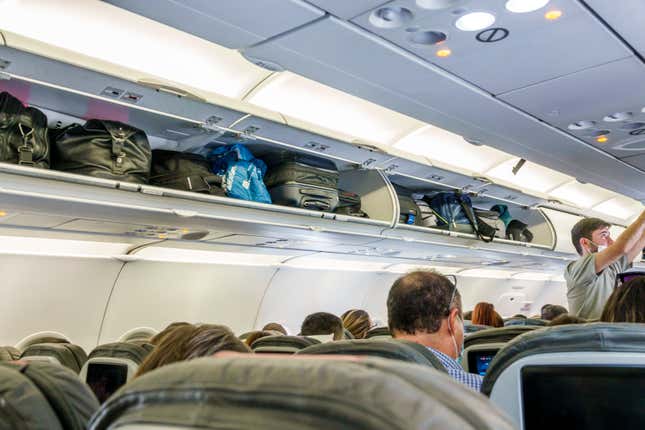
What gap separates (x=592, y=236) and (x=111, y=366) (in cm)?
382

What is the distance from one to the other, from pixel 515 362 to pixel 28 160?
3.51 metres

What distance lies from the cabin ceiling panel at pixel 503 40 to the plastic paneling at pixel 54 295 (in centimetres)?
596

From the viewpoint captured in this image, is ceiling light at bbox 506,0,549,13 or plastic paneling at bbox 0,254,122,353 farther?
plastic paneling at bbox 0,254,122,353

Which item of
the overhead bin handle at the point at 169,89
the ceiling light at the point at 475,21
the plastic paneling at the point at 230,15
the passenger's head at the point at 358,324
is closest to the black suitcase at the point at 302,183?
the overhead bin handle at the point at 169,89

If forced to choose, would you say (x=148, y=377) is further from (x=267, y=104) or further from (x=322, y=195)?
(x=322, y=195)

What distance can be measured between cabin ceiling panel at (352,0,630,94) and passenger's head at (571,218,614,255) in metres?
1.55

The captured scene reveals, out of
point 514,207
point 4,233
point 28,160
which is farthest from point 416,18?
point 514,207

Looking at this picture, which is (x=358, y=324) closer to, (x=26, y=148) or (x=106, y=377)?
(x=106, y=377)

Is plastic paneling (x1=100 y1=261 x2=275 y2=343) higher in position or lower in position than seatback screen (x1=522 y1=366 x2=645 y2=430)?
lower

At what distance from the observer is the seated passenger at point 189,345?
1972mm

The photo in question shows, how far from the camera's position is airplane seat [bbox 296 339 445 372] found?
178 centimetres

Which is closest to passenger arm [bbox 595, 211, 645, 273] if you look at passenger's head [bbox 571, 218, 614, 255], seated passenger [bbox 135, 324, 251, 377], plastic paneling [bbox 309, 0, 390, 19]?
passenger's head [bbox 571, 218, 614, 255]

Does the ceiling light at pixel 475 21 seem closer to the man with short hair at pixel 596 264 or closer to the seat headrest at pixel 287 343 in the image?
the man with short hair at pixel 596 264

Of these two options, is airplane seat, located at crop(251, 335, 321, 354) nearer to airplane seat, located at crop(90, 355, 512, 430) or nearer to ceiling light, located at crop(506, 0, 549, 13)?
ceiling light, located at crop(506, 0, 549, 13)
